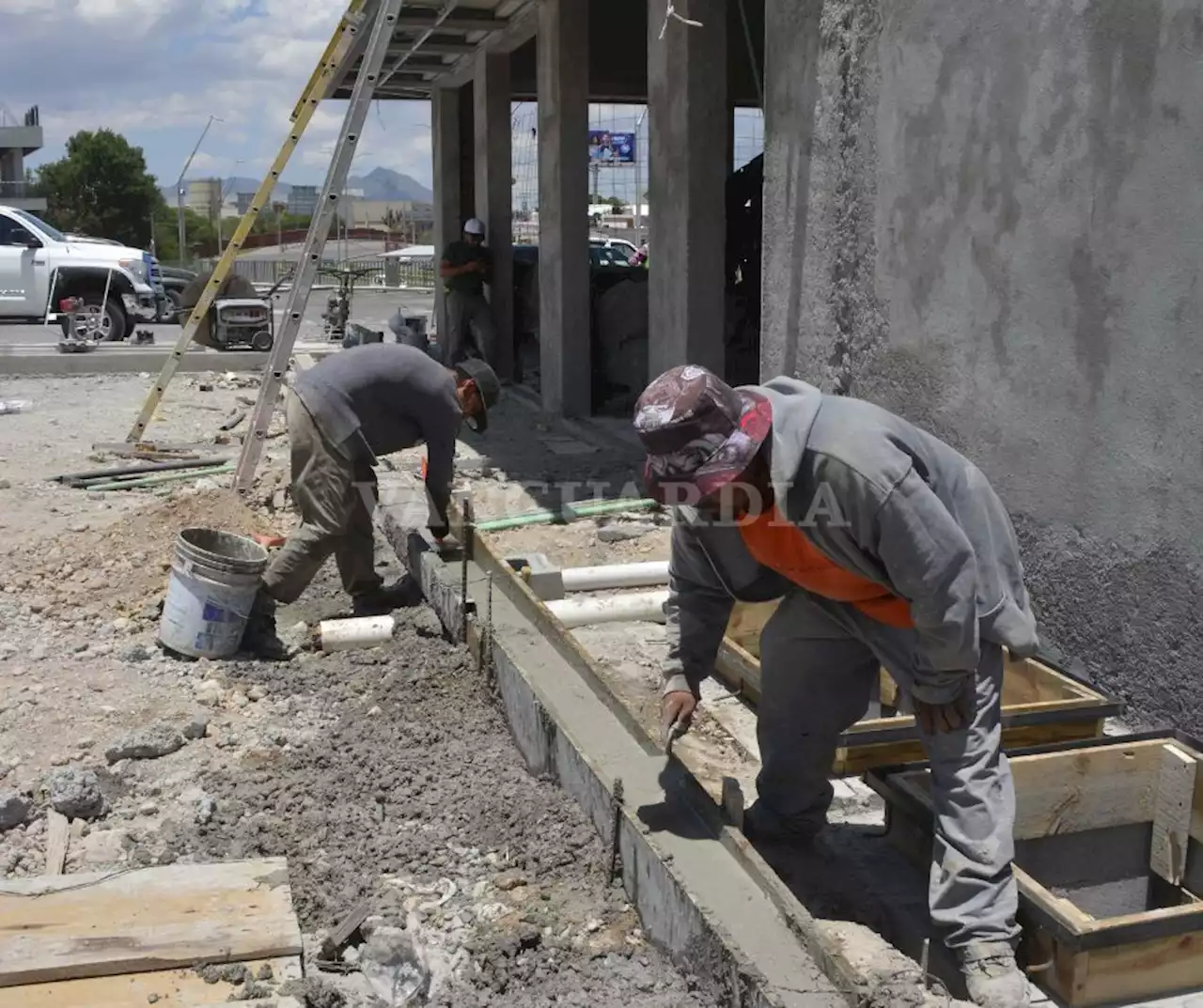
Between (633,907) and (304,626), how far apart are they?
3030 mm

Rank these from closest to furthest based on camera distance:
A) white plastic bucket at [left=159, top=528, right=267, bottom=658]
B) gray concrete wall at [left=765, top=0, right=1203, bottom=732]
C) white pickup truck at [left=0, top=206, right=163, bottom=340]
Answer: gray concrete wall at [left=765, top=0, right=1203, bottom=732] < white plastic bucket at [left=159, top=528, right=267, bottom=658] < white pickup truck at [left=0, top=206, right=163, bottom=340]

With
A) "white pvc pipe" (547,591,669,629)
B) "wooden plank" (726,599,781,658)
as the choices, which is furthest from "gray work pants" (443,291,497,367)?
"wooden plank" (726,599,781,658)

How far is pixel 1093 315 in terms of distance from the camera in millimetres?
4199

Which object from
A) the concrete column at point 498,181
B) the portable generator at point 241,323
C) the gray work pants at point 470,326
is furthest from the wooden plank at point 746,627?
the portable generator at point 241,323

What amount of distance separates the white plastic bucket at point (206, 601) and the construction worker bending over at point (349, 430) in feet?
0.51

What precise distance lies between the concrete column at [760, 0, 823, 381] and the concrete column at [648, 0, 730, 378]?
1.87 metres

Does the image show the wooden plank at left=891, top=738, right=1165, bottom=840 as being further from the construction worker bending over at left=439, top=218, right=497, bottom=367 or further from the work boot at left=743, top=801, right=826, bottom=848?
the construction worker bending over at left=439, top=218, right=497, bottom=367

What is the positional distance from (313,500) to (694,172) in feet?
13.0

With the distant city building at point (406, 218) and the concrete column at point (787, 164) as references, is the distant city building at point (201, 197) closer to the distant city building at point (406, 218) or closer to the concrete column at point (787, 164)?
the distant city building at point (406, 218)

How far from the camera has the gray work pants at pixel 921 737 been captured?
2955mm

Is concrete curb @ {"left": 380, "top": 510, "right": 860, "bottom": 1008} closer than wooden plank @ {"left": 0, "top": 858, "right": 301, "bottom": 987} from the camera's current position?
Yes

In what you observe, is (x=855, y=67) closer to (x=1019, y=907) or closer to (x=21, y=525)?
(x=1019, y=907)

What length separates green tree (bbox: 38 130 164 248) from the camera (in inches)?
2304

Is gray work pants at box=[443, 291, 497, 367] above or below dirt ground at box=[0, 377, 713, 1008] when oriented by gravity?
above
